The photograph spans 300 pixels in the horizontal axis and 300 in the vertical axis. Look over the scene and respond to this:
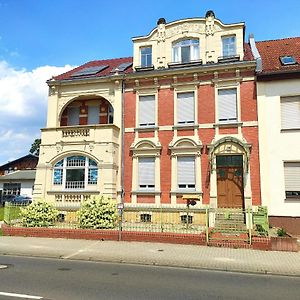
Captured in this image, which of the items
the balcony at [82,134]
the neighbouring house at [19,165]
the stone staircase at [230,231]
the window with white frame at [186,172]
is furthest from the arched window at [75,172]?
the neighbouring house at [19,165]

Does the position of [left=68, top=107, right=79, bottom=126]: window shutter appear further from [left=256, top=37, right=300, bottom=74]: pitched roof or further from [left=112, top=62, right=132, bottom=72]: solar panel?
[left=256, top=37, right=300, bottom=74]: pitched roof

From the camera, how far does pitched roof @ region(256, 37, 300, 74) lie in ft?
55.3

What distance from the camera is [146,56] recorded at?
1973 centimetres

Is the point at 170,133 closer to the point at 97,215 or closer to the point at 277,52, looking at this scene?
the point at 97,215

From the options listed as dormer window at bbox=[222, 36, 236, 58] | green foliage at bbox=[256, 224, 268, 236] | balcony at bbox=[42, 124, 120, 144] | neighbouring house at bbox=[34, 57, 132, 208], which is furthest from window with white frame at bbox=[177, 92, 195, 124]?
green foliage at bbox=[256, 224, 268, 236]

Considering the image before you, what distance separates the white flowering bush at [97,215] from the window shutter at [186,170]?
4.76 m

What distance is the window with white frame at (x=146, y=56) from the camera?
19625 millimetres

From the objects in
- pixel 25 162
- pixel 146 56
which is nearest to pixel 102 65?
pixel 146 56

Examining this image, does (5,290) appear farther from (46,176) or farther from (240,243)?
(46,176)

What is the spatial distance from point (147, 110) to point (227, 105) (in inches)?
181

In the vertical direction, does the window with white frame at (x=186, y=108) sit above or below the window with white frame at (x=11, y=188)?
above

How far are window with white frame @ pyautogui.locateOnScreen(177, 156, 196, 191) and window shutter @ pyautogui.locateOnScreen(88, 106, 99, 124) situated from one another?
625cm

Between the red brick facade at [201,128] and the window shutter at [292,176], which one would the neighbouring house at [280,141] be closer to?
the window shutter at [292,176]

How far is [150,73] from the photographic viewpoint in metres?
18.8
